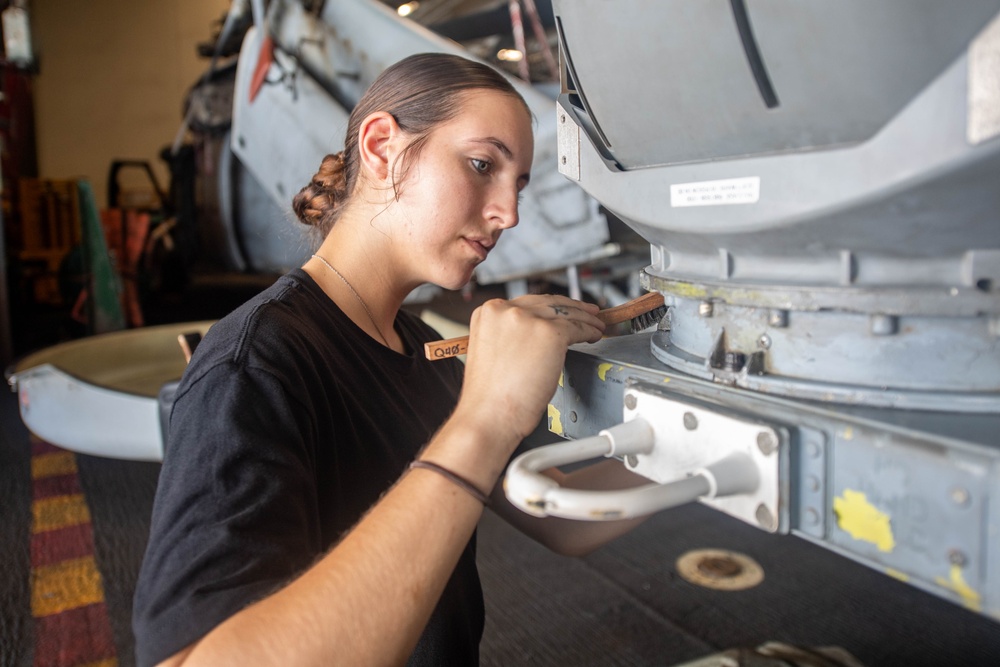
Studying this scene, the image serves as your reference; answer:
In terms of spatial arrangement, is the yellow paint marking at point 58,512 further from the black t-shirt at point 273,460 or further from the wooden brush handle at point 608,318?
the wooden brush handle at point 608,318

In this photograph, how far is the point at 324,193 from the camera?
1.02m

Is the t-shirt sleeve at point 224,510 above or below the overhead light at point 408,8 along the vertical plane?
below

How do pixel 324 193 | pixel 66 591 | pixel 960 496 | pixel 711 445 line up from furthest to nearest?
pixel 66 591
pixel 324 193
pixel 711 445
pixel 960 496

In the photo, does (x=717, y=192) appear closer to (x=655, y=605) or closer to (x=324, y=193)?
(x=324, y=193)

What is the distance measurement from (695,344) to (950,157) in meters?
0.25

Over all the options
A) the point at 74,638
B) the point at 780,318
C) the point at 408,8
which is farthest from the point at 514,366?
the point at 408,8

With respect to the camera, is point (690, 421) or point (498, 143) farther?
point (498, 143)

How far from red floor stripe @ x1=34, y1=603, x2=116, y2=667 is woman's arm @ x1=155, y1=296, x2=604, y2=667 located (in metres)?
1.34

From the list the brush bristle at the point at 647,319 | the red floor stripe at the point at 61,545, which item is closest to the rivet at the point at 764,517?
the brush bristle at the point at 647,319

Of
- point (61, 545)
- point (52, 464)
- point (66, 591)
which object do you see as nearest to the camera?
point (66, 591)

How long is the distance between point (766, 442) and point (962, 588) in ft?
0.41

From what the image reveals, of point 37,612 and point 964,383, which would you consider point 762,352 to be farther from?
point 37,612

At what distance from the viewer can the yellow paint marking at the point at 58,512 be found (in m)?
2.34

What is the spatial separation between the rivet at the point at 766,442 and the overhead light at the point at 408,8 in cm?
473
